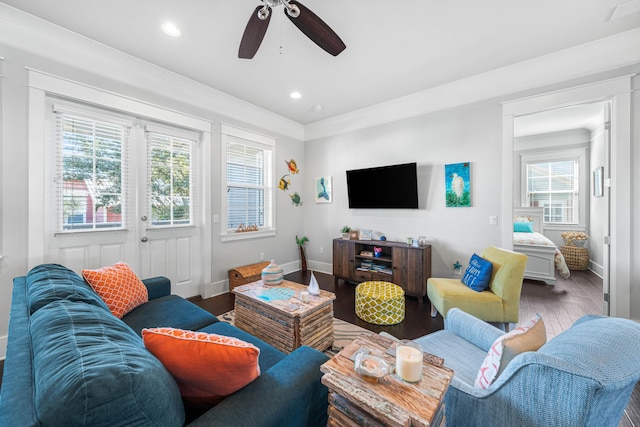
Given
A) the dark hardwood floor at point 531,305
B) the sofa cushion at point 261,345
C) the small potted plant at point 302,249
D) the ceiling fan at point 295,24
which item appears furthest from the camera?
the small potted plant at point 302,249

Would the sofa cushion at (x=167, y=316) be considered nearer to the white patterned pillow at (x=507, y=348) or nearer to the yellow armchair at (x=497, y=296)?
the white patterned pillow at (x=507, y=348)

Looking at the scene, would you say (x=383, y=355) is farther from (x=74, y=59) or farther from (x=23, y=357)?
(x=74, y=59)

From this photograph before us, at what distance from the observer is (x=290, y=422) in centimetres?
91

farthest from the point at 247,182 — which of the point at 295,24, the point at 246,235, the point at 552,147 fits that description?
the point at 552,147

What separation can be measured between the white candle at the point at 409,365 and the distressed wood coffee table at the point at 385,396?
0.07 feet

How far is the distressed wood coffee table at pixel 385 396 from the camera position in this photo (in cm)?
79

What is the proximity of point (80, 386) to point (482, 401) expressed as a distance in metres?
1.28

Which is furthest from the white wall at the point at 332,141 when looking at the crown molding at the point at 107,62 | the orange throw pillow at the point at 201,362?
the orange throw pillow at the point at 201,362

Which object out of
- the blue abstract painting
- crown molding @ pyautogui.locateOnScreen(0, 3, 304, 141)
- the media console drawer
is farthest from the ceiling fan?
the media console drawer

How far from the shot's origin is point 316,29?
1.79 meters

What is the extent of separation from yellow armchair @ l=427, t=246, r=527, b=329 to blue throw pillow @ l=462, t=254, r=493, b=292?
0.05m

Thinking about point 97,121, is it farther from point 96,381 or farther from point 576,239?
point 576,239

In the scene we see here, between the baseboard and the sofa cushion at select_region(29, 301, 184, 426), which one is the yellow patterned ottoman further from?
the baseboard

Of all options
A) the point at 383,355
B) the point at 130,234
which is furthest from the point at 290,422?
the point at 130,234
